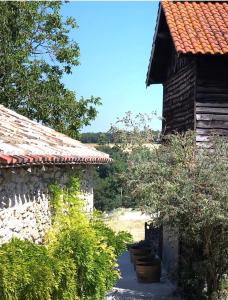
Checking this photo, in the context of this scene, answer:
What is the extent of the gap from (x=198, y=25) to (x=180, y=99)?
194 centimetres

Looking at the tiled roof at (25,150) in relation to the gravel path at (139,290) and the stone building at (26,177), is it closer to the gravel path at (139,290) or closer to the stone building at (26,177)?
the stone building at (26,177)

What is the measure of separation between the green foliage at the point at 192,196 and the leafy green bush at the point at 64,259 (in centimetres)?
109

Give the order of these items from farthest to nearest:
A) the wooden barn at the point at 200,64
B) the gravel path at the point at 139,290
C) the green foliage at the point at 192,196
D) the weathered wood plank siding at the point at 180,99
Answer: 1. the gravel path at the point at 139,290
2. the weathered wood plank siding at the point at 180,99
3. the wooden barn at the point at 200,64
4. the green foliage at the point at 192,196

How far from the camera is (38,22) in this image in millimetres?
20312

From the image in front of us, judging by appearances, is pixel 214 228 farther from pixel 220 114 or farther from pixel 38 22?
pixel 38 22

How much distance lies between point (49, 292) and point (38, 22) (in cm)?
1575

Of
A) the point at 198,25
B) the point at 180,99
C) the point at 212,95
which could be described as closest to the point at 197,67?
the point at 212,95

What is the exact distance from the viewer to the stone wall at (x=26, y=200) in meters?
6.34

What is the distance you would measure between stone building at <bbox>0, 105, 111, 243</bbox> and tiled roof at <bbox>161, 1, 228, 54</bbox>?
12.3 feet

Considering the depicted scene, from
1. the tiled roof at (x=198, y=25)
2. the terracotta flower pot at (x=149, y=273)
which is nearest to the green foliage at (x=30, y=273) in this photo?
the tiled roof at (x=198, y=25)

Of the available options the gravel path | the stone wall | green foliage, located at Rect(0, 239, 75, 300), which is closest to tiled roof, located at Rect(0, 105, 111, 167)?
the stone wall

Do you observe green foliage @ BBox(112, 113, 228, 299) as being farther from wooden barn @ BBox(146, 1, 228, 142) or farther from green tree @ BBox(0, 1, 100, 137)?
green tree @ BBox(0, 1, 100, 137)

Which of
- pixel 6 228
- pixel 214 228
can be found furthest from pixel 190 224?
pixel 6 228

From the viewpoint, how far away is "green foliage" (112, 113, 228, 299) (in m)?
9.23
